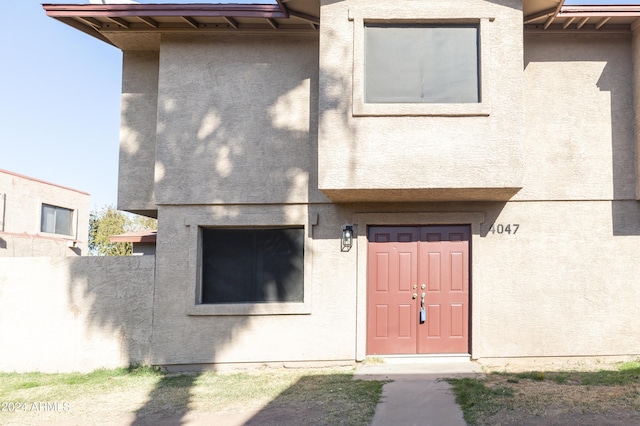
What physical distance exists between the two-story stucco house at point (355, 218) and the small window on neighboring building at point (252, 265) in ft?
0.08

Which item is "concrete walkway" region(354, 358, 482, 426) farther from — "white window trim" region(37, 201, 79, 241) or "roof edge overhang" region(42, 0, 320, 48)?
"white window trim" region(37, 201, 79, 241)

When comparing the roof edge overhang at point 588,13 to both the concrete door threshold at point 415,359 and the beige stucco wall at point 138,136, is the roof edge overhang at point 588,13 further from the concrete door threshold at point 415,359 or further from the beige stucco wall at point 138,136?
the beige stucco wall at point 138,136

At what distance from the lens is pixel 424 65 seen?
8.42m

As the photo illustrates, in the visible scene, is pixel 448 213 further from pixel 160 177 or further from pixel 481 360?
pixel 160 177

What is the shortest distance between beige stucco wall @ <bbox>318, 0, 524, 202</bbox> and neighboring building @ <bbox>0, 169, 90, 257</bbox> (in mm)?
18736

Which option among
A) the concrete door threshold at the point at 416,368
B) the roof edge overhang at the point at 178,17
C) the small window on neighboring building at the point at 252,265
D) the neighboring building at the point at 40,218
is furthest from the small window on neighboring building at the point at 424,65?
the neighboring building at the point at 40,218

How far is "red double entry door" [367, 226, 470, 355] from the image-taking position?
9258mm

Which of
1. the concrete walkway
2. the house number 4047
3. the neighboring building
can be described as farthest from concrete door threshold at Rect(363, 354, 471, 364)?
the neighboring building

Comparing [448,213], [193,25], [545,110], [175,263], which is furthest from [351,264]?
[193,25]

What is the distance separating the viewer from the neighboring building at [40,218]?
22.6 m

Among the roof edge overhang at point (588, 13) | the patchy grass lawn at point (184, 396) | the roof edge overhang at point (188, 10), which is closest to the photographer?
the patchy grass lawn at point (184, 396)

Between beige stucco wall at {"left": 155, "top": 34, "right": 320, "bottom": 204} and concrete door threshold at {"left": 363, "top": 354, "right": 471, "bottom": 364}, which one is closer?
concrete door threshold at {"left": 363, "top": 354, "right": 471, "bottom": 364}

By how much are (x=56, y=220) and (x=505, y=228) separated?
23686mm

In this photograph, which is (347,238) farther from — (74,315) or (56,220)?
(56,220)
